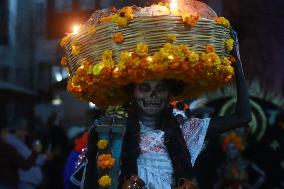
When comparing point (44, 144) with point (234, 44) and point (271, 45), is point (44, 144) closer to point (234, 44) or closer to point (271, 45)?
point (271, 45)

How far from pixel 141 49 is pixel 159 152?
2.14 ft

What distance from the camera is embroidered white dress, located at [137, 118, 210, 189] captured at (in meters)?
3.61

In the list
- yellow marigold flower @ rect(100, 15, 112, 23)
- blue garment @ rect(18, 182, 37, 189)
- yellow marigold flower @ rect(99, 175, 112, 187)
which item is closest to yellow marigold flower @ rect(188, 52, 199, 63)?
yellow marigold flower @ rect(100, 15, 112, 23)

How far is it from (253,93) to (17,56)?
16108 mm

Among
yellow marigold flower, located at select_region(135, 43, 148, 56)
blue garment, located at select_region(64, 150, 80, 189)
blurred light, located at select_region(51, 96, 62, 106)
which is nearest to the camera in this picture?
yellow marigold flower, located at select_region(135, 43, 148, 56)

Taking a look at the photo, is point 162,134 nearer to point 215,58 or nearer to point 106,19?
point 215,58

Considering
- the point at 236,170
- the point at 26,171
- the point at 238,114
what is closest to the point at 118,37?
the point at 238,114

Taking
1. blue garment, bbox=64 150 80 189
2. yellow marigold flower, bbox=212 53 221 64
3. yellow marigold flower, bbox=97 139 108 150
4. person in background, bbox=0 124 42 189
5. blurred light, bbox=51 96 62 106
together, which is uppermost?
yellow marigold flower, bbox=212 53 221 64

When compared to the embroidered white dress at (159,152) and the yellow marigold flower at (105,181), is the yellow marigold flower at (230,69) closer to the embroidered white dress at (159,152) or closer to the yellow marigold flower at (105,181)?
the embroidered white dress at (159,152)

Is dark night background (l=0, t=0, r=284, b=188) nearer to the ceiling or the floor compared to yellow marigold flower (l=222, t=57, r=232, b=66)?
nearer to the floor

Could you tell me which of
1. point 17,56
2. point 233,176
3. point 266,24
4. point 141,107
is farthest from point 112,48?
point 17,56

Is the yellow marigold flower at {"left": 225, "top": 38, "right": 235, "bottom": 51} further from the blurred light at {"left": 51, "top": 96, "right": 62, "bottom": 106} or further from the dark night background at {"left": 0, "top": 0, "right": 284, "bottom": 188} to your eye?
the blurred light at {"left": 51, "top": 96, "right": 62, "bottom": 106}

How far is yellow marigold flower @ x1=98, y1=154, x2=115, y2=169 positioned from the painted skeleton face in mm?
431

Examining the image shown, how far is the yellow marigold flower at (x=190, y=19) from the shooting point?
3.36 m
